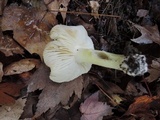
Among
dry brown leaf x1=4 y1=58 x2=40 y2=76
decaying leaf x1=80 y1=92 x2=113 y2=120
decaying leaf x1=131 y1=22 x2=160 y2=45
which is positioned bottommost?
decaying leaf x1=80 y1=92 x2=113 y2=120

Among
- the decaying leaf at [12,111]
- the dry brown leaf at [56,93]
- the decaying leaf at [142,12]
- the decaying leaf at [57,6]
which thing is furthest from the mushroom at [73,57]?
the decaying leaf at [142,12]

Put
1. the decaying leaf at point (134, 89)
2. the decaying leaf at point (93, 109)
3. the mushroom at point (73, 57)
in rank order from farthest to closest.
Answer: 1. the decaying leaf at point (134, 89)
2. the decaying leaf at point (93, 109)
3. the mushroom at point (73, 57)

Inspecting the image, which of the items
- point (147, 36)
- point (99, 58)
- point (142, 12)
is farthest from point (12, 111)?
point (142, 12)

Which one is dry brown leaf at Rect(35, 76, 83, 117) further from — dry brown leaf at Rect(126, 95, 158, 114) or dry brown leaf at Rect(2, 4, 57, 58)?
dry brown leaf at Rect(126, 95, 158, 114)

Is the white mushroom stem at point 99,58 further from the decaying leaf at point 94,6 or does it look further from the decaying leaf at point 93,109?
the decaying leaf at point 94,6

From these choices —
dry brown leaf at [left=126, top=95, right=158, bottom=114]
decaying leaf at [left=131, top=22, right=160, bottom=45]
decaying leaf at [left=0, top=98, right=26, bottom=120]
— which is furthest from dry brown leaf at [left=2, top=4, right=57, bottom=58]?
dry brown leaf at [left=126, top=95, right=158, bottom=114]

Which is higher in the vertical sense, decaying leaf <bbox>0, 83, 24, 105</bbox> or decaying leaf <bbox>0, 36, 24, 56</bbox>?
decaying leaf <bbox>0, 36, 24, 56</bbox>

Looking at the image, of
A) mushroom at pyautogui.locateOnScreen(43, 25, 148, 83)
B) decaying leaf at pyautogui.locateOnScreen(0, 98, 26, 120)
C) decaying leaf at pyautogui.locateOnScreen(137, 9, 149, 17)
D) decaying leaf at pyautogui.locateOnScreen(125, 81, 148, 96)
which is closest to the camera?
mushroom at pyautogui.locateOnScreen(43, 25, 148, 83)

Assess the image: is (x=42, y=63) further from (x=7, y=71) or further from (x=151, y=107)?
(x=151, y=107)
